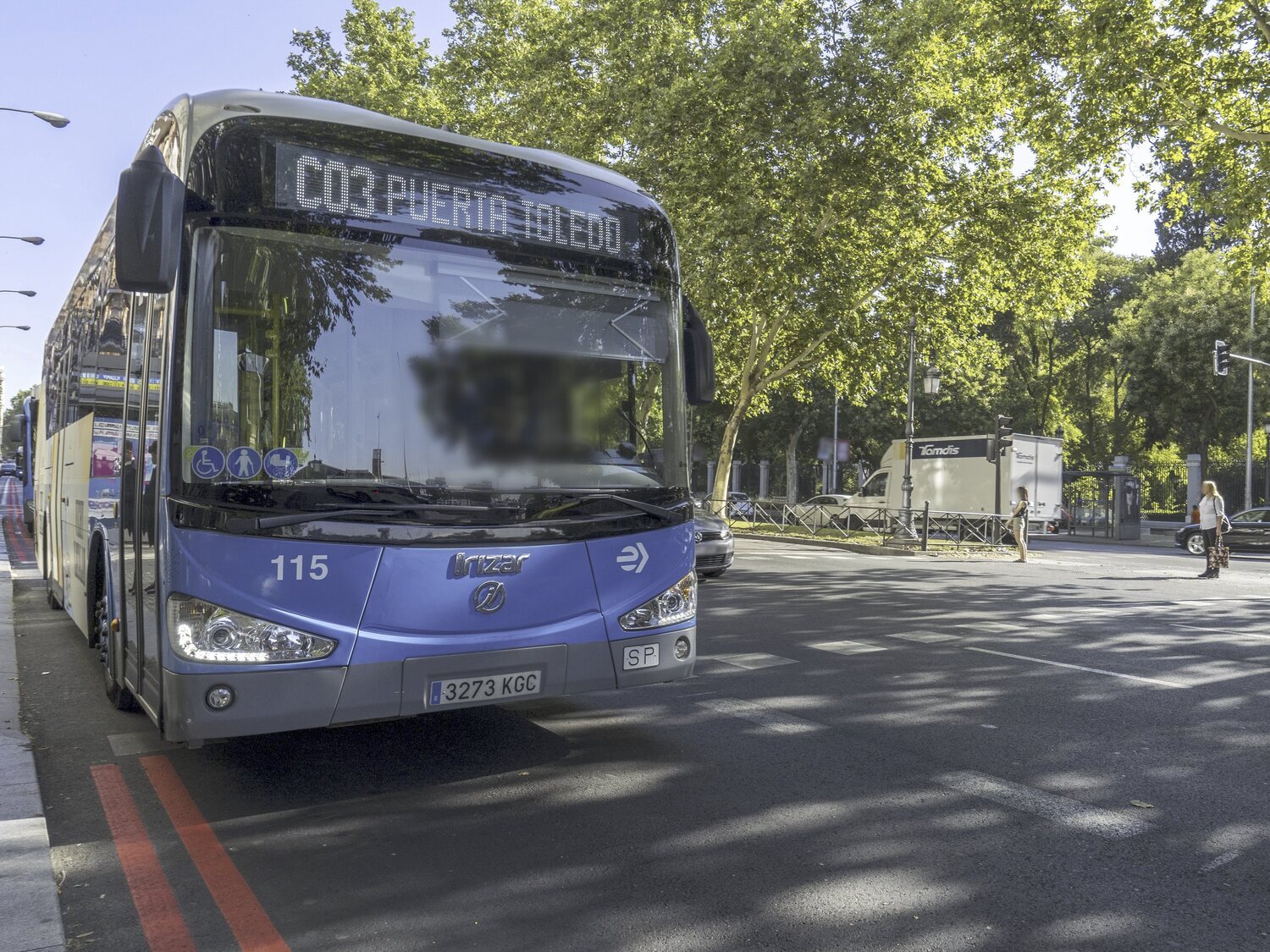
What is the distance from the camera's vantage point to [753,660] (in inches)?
343

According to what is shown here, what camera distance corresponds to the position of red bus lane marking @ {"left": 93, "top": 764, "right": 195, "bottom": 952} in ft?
11.5

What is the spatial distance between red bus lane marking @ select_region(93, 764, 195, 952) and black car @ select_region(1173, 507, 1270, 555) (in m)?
28.7

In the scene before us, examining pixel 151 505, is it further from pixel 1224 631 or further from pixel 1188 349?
pixel 1188 349

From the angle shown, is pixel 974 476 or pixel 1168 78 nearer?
pixel 1168 78

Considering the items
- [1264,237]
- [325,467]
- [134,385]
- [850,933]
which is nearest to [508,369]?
[325,467]

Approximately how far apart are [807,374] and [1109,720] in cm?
2659

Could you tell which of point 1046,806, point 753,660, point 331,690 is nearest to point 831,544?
point 753,660

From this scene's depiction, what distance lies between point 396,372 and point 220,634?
132cm

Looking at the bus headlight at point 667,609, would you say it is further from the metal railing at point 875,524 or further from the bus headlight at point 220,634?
the metal railing at point 875,524

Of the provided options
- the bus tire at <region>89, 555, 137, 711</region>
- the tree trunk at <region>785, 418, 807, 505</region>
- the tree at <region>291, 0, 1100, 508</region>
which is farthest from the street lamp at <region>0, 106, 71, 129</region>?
the tree trunk at <region>785, 418, 807, 505</region>

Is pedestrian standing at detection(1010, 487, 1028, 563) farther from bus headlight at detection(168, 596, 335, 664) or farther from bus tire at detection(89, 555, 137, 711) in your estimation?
bus headlight at detection(168, 596, 335, 664)

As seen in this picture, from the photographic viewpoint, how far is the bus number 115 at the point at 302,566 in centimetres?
446

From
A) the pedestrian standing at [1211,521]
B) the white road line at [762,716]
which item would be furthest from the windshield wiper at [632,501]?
the pedestrian standing at [1211,521]

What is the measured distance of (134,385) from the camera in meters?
5.28
